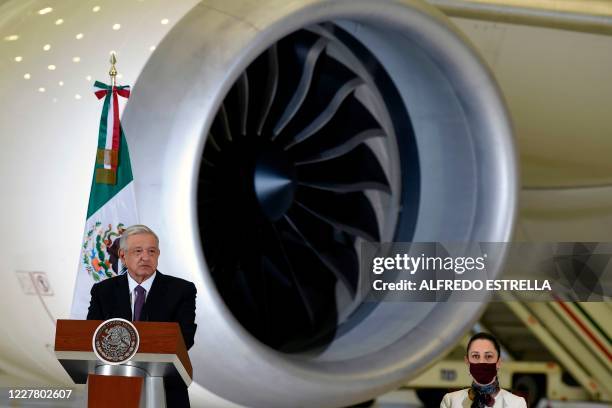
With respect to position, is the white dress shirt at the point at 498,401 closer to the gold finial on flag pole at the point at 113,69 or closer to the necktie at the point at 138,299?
the necktie at the point at 138,299

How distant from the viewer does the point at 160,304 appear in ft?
5.69

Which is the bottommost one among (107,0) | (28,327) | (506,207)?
(28,327)

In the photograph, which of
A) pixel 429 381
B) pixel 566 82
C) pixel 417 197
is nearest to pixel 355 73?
pixel 417 197

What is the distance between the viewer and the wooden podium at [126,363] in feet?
4.93

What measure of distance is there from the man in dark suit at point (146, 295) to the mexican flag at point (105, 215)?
0.22 m

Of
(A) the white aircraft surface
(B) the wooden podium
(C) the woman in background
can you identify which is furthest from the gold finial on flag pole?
(C) the woman in background

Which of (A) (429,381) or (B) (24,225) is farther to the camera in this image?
(A) (429,381)

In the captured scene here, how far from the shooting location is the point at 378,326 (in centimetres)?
258

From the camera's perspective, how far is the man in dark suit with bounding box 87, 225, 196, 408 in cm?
171

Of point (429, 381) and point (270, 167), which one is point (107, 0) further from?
point (429, 381)

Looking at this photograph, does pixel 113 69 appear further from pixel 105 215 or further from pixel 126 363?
pixel 126 363

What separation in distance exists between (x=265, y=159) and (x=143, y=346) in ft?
3.41

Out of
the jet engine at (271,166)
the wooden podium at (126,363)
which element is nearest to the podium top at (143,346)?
the wooden podium at (126,363)

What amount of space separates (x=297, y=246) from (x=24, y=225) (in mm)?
745
